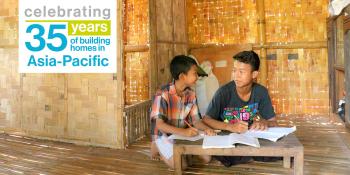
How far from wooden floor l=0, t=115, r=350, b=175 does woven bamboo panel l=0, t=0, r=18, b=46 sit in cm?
117

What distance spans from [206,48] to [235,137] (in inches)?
155

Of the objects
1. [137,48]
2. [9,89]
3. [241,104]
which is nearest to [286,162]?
[241,104]

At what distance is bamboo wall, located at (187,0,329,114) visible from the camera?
528 cm

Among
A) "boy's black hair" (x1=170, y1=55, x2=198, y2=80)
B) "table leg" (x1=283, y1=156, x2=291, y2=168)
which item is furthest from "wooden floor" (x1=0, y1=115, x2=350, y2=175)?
"boy's black hair" (x1=170, y1=55, x2=198, y2=80)

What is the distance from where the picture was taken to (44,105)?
13.4ft

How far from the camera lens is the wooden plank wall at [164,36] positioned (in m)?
4.38

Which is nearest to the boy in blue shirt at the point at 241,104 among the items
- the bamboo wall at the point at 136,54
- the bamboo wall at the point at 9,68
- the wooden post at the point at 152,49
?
the wooden post at the point at 152,49

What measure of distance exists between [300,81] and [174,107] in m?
3.33

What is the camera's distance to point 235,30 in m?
5.61

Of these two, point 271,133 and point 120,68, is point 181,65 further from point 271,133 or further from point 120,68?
point 120,68

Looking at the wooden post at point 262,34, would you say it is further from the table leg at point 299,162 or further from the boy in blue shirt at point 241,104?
the table leg at point 299,162

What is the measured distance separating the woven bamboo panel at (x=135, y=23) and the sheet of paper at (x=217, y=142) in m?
2.85

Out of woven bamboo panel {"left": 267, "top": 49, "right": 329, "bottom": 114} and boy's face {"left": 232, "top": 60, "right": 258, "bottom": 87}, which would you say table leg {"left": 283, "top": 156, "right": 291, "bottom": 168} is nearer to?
boy's face {"left": 232, "top": 60, "right": 258, "bottom": 87}

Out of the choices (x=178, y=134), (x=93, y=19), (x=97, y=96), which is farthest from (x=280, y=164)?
(x=93, y=19)
